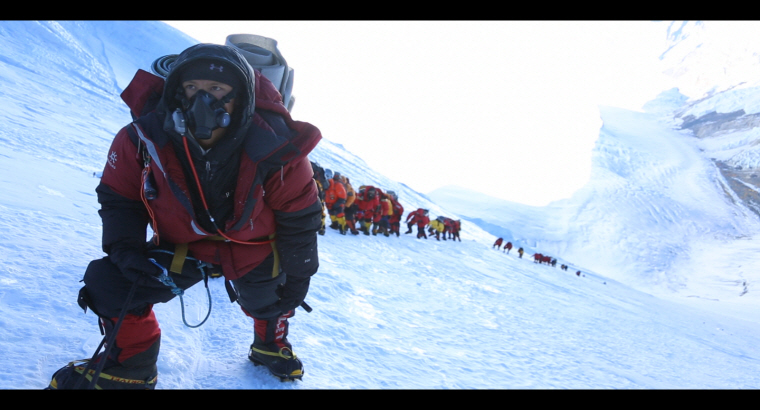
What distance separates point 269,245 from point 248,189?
1.10 ft

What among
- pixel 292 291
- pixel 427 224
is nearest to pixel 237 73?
pixel 292 291

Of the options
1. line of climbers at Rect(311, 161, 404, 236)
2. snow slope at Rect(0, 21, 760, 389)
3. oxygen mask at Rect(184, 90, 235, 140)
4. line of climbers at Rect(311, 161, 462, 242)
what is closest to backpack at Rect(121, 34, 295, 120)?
oxygen mask at Rect(184, 90, 235, 140)

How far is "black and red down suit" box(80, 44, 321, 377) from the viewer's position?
4.83ft

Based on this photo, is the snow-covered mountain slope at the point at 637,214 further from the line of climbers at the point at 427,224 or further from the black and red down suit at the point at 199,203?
the black and red down suit at the point at 199,203

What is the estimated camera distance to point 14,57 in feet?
49.0

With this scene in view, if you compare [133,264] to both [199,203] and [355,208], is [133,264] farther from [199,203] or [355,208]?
[355,208]

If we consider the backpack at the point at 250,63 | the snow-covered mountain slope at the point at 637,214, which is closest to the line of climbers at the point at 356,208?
the backpack at the point at 250,63

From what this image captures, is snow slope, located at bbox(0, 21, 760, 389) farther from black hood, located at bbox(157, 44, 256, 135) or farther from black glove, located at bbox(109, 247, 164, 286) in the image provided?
black hood, located at bbox(157, 44, 256, 135)

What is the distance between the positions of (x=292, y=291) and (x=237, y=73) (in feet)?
3.18

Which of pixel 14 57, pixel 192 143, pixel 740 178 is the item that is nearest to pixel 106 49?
pixel 14 57

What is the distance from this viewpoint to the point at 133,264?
1437 mm

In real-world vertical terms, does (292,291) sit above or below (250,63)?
below

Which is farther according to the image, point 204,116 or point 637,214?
point 637,214
